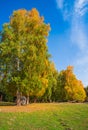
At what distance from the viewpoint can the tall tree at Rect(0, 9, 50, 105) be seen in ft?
123

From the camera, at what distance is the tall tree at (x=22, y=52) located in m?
37.4

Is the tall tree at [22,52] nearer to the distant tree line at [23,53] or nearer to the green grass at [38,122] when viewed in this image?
the distant tree line at [23,53]

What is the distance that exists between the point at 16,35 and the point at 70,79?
36191 millimetres

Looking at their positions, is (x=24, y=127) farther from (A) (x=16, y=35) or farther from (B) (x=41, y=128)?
(A) (x=16, y=35)

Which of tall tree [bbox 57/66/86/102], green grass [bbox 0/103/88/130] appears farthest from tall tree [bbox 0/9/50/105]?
tall tree [bbox 57/66/86/102]

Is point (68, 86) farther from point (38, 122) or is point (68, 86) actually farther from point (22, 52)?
point (38, 122)

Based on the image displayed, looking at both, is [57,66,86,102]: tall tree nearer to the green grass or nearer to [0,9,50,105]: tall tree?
[0,9,50,105]: tall tree

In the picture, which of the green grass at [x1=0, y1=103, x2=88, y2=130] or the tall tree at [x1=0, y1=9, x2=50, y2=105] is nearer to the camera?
the green grass at [x1=0, y1=103, x2=88, y2=130]

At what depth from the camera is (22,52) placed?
38281 mm

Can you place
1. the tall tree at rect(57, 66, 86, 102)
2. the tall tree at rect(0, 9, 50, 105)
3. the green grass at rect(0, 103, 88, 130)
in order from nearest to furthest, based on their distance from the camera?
1. the green grass at rect(0, 103, 88, 130)
2. the tall tree at rect(0, 9, 50, 105)
3. the tall tree at rect(57, 66, 86, 102)

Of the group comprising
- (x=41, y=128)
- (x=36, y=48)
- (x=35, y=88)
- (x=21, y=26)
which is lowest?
(x=41, y=128)

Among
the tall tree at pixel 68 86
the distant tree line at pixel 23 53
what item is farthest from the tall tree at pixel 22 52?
the tall tree at pixel 68 86

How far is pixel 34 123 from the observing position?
23672mm

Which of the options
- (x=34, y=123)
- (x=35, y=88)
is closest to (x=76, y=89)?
(x=35, y=88)
